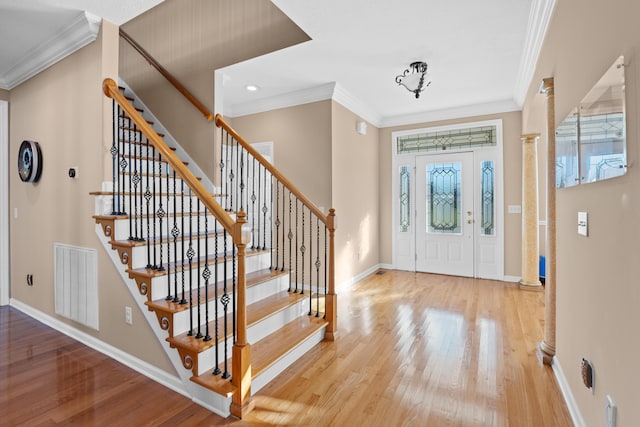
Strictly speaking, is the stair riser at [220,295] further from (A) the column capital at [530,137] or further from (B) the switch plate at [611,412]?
(A) the column capital at [530,137]

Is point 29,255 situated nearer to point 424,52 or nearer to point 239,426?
point 239,426

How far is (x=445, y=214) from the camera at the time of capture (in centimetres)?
542

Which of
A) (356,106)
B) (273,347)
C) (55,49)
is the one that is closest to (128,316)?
Answer: (273,347)

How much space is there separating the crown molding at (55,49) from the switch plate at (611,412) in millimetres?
4076

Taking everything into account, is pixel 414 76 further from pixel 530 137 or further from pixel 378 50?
pixel 530 137

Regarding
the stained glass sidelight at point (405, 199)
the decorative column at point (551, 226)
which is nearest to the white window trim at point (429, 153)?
the stained glass sidelight at point (405, 199)

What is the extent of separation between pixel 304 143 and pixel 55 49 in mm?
2803

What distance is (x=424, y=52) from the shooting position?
10.9ft

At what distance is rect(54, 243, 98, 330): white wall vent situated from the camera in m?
2.70

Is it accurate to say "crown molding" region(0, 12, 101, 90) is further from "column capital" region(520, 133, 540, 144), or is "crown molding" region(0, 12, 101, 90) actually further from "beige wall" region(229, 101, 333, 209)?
"column capital" region(520, 133, 540, 144)

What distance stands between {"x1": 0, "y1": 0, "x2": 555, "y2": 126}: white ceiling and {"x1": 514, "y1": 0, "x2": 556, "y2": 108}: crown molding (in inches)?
0.5

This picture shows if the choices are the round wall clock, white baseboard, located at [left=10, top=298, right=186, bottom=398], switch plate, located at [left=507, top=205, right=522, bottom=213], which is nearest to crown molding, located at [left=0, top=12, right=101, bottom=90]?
the round wall clock

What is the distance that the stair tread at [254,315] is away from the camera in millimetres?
2035

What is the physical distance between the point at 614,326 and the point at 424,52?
294 centimetres
